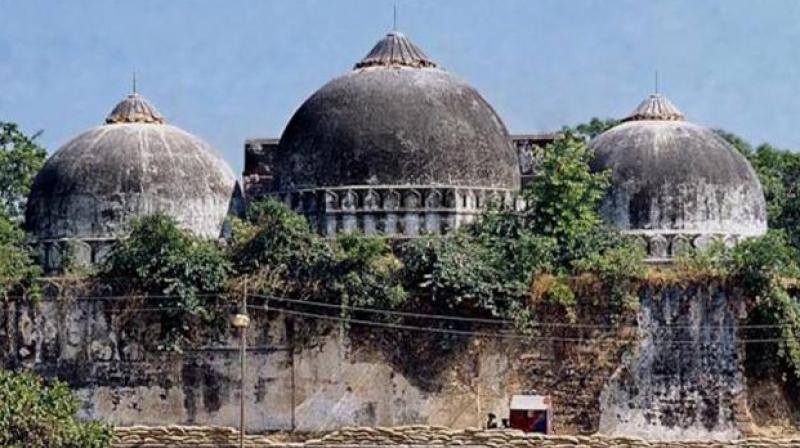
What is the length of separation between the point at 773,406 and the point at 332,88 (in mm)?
9578

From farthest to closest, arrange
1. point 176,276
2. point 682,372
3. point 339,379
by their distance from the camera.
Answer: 1. point 176,276
2. point 339,379
3. point 682,372

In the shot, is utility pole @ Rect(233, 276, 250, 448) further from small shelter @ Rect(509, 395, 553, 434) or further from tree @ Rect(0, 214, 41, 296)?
small shelter @ Rect(509, 395, 553, 434)

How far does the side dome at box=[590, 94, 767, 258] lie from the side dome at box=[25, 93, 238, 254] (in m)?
7.16

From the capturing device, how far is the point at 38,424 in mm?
27562

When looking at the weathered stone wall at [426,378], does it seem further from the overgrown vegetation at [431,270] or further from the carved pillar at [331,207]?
the carved pillar at [331,207]

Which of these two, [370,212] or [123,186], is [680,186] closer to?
[370,212]

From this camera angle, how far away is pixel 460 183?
3566cm

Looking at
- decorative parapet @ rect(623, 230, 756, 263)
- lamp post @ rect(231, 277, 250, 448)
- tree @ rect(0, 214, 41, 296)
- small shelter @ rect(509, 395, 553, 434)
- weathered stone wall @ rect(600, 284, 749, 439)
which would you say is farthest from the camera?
decorative parapet @ rect(623, 230, 756, 263)

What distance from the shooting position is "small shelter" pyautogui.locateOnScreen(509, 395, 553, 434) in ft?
110

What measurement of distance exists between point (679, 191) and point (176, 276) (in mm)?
9072

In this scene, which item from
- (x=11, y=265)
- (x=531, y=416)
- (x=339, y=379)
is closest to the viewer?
(x=531, y=416)

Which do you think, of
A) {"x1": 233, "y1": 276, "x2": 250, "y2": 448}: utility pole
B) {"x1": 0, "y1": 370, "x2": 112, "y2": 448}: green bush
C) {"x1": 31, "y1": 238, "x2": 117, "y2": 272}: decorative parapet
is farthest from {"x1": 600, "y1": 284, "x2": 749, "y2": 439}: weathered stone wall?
{"x1": 0, "y1": 370, "x2": 112, "y2": 448}: green bush

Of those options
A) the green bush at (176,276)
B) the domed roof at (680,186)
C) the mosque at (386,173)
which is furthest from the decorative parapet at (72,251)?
the domed roof at (680,186)

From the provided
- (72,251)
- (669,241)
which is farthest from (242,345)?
(669,241)
